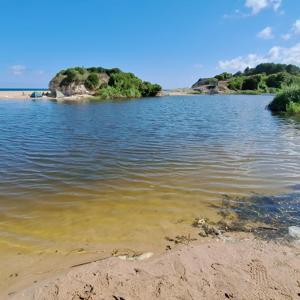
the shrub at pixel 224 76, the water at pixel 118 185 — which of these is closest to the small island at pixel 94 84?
the water at pixel 118 185

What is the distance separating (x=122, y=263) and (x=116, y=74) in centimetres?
7314

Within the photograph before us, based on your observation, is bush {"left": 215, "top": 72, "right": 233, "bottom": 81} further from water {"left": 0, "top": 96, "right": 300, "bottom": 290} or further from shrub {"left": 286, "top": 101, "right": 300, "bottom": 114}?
water {"left": 0, "top": 96, "right": 300, "bottom": 290}

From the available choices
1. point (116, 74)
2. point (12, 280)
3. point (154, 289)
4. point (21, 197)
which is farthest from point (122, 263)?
point (116, 74)

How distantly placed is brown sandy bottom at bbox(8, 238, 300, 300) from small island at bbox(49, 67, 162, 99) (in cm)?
6343

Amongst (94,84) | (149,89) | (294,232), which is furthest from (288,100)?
(149,89)

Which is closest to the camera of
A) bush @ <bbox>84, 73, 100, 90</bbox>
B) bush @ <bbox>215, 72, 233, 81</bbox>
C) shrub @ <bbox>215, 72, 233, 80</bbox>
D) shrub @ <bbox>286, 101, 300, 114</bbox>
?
shrub @ <bbox>286, 101, 300, 114</bbox>

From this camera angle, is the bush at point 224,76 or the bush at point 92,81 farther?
the bush at point 224,76

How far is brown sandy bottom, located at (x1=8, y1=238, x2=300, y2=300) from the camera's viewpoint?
11.1 feet

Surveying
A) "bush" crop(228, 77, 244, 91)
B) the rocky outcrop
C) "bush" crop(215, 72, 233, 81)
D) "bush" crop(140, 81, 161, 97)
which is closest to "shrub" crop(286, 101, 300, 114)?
the rocky outcrop

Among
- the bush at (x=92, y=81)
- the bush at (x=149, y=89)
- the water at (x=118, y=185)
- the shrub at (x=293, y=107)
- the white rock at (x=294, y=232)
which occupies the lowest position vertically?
the water at (x=118, y=185)

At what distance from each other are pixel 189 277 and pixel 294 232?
2.32 meters

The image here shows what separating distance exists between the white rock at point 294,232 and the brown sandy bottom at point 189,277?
44cm

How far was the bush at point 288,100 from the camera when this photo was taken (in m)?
28.5

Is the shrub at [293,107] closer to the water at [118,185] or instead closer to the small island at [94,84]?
the water at [118,185]
